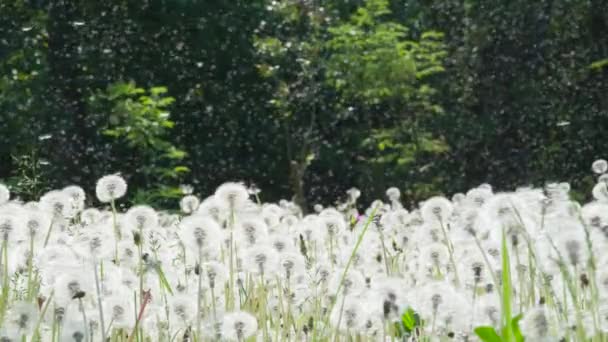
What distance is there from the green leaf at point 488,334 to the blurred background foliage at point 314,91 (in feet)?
39.6

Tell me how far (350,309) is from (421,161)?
15.6 metres

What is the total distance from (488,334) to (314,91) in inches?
638

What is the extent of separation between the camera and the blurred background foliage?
14289mm

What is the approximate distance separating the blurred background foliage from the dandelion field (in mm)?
A: 10884

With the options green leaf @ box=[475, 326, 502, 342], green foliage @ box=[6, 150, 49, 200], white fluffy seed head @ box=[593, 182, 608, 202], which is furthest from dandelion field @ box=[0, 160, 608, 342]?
green foliage @ box=[6, 150, 49, 200]

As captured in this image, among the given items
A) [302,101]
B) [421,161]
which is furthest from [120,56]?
[421,161]

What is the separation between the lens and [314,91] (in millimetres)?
17672

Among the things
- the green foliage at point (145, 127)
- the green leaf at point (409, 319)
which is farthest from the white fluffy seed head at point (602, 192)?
the green foliage at point (145, 127)

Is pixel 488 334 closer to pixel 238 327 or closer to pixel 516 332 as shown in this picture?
pixel 516 332

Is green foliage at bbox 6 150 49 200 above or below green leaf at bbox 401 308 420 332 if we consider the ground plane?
above

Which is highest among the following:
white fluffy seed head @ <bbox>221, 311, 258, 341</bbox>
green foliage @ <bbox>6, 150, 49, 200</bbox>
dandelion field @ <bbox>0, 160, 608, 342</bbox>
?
green foliage @ <bbox>6, 150, 49, 200</bbox>

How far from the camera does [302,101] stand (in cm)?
1795

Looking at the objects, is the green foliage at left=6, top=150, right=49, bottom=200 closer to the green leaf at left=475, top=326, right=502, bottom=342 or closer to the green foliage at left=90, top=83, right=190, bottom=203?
the green foliage at left=90, top=83, right=190, bottom=203

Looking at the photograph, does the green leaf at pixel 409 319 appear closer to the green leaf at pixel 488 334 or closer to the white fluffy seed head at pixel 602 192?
the green leaf at pixel 488 334
